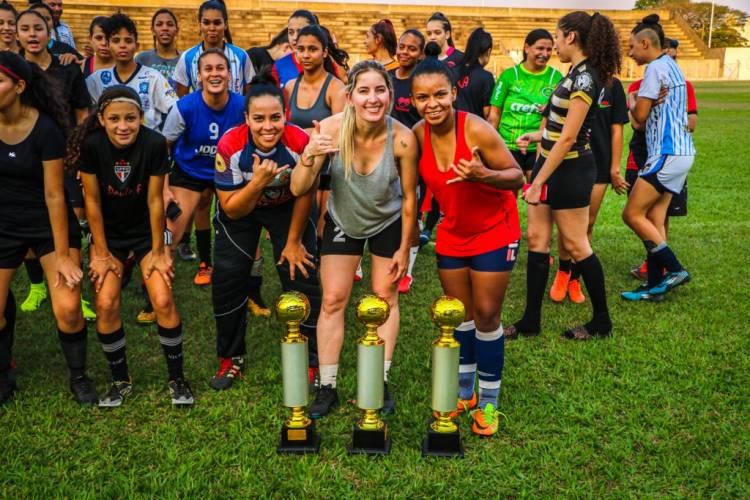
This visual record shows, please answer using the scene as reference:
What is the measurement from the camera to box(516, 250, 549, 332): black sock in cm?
504

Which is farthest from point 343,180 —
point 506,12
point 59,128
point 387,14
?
point 506,12

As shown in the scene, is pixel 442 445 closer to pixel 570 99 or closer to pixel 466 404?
pixel 466 404

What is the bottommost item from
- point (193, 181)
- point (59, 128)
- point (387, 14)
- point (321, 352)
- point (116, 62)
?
point (321, 352)

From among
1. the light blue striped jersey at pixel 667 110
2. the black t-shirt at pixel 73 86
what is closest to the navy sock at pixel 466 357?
the light blue striped jersey at pixel 667 110

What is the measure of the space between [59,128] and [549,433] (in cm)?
338

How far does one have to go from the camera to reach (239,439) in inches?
142

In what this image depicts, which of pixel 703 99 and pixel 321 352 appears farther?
pixel 703 99

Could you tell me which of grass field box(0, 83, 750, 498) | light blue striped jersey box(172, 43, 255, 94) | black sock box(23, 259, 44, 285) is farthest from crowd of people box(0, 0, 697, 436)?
black sock box(23, 259, 44, 285)

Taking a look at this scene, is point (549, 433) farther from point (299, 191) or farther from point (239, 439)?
point (299, 191)

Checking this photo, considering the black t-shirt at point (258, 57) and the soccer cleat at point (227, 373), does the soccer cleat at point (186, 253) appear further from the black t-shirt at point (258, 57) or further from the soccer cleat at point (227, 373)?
the soccer cleat at point (227, 373)

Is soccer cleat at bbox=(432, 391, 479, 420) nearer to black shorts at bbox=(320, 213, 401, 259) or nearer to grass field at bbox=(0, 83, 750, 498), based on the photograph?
grass field at bbox=(0, 83, 750, 498)

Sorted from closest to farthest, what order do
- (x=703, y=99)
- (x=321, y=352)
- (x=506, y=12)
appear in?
(x=321, y=352) → (x=703, y=99) → (x=506, y=12)

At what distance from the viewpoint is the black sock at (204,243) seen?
6.35 metres

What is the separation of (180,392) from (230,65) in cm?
314
